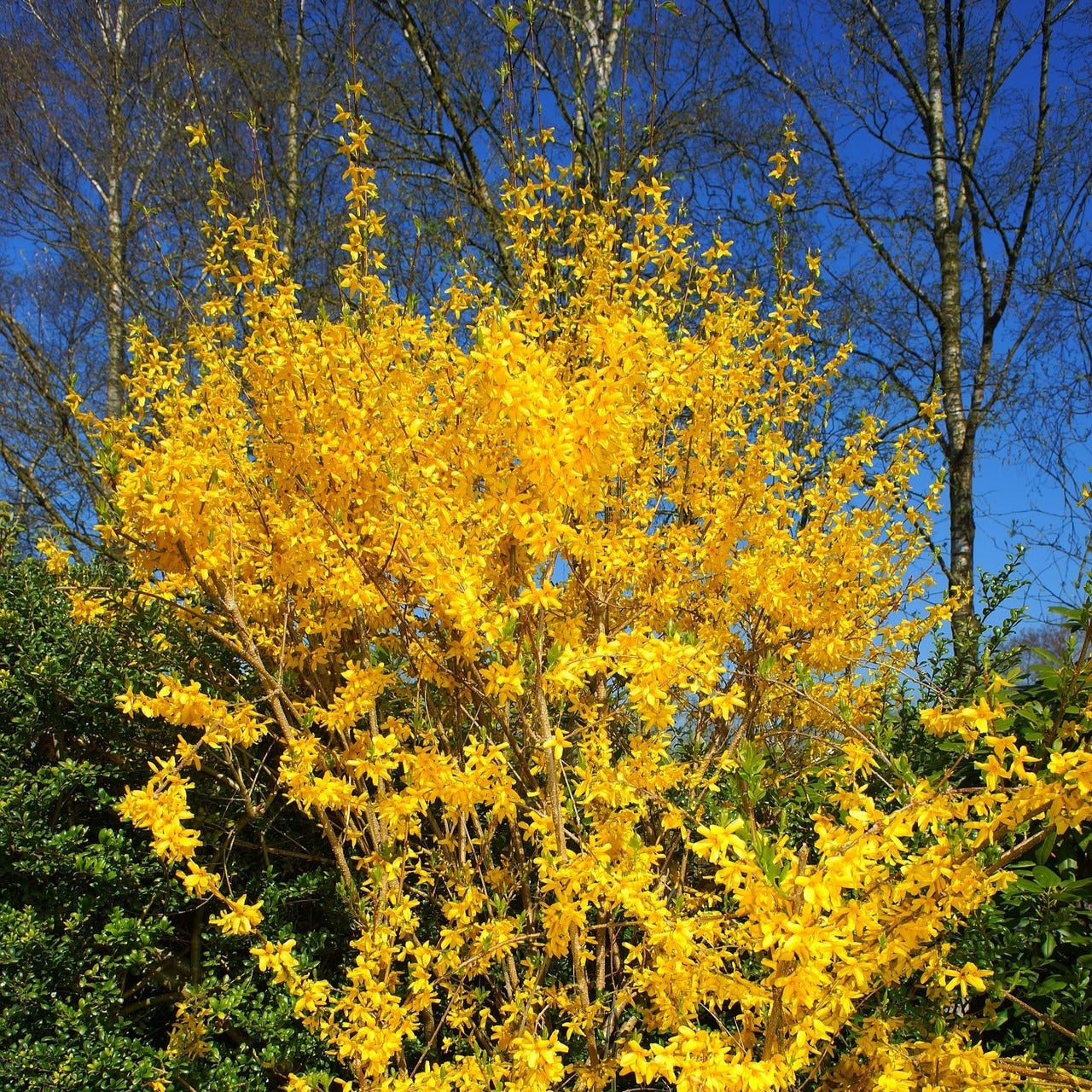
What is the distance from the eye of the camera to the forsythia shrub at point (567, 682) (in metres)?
1.80

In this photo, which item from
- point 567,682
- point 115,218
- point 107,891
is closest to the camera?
point 567,682

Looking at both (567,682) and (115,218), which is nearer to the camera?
(567,682)

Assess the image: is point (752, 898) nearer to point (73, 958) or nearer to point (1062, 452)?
point (73, 958)

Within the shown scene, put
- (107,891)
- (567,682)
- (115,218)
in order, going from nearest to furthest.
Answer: (567,682)
(107,891)
(115,218)

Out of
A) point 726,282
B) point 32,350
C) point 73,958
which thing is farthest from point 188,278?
point 73,958

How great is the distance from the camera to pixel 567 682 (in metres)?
2.00

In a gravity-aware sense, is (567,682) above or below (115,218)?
below

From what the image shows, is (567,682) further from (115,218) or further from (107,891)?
(115,218)

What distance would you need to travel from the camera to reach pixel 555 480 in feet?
6.56

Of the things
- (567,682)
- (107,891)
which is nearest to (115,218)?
(107,891)

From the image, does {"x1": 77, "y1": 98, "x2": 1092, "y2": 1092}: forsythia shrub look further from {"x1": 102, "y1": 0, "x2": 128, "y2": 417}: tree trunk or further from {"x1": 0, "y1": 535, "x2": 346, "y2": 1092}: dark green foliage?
{"x1": 102, "y1": 0, "x2": 128, "y2": 417}: tree trunk

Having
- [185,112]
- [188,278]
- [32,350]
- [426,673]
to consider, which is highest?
[185,112]

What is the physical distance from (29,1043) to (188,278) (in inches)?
276

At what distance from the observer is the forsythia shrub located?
71.0 inches
